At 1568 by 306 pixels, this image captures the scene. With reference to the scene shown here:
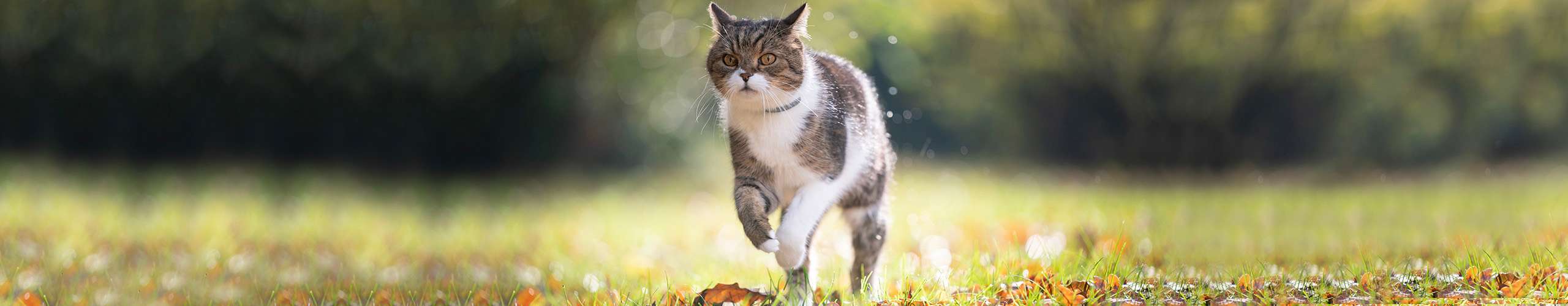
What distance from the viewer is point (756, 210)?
3.06 metres

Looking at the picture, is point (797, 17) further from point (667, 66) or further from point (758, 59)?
point (667, 66)

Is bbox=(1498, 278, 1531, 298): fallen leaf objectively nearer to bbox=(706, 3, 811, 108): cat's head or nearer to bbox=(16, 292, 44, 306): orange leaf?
bbox=(706, 3, 811, 108): cat's head

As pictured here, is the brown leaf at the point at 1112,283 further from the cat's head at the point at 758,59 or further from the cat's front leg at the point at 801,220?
the cat's head at the point at 758,59

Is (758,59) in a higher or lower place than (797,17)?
lower

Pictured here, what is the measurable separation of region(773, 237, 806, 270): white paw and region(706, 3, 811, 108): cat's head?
1.46ft

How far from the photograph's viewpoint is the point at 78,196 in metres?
6.95

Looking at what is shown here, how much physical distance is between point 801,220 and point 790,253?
11 cm

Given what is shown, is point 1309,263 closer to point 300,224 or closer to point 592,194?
point 300,224

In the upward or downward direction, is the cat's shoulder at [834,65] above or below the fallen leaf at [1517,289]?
above

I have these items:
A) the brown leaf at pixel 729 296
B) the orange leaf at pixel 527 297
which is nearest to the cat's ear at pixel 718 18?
the brown leaf at pixel 729 296

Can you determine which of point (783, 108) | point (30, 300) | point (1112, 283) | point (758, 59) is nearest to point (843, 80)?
point (783, 108)

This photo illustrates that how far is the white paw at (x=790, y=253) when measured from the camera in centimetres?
304

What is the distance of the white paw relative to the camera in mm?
3037

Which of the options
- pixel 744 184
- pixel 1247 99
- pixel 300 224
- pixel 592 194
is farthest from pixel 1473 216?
pixel 300 224
